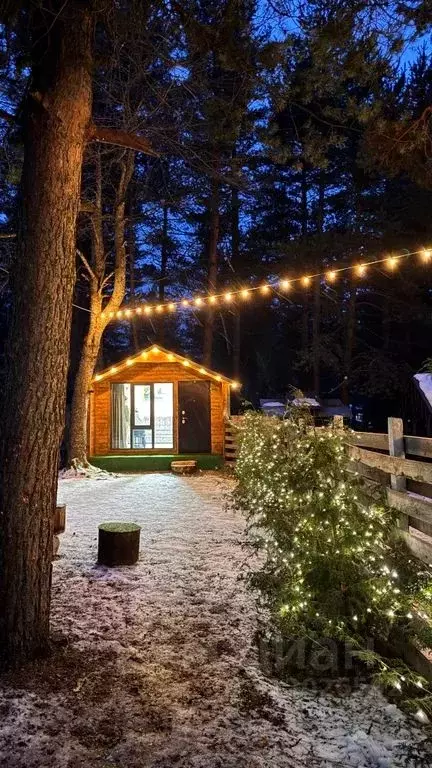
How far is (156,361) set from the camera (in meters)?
13.4

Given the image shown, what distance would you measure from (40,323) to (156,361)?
10232 millimetres

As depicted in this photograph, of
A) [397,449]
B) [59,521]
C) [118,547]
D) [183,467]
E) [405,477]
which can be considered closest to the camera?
[405,477]

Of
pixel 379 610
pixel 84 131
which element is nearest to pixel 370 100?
pixel 84 131

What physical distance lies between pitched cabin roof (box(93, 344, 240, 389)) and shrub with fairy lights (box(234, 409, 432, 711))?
366 inches

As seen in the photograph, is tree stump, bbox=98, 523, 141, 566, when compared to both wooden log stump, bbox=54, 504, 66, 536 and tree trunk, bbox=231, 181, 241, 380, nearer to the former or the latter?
wooden log stump, bbox=54, 504, 66, 536

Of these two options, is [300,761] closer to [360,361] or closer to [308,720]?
[308,720]

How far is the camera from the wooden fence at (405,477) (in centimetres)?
331

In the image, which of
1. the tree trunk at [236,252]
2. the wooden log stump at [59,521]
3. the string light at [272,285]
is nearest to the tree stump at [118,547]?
the wooden log stump at [59,521]

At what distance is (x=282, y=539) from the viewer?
4004 mm

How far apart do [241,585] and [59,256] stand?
3254 millimetres

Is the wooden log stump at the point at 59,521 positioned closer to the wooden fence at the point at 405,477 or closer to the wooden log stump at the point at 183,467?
the wooden fence at the point at 405,477

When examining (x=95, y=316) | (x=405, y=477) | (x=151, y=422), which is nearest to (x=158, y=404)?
(x=151, y=422)

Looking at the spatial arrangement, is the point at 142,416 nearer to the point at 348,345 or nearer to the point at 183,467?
the point at 183,467

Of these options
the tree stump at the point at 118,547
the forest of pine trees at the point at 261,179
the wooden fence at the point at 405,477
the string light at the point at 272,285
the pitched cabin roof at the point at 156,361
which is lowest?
the tree stump at the point at 118,547
